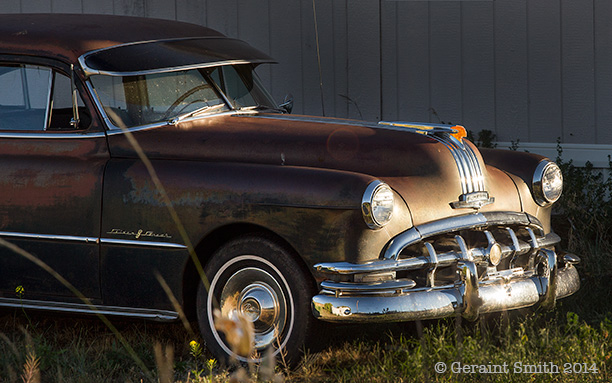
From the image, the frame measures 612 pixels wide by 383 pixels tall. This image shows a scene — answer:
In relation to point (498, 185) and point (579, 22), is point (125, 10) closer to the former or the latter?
point (579, 22)

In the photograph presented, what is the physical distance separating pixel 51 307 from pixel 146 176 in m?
0.85

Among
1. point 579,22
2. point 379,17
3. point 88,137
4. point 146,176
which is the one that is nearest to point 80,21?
point 88,137

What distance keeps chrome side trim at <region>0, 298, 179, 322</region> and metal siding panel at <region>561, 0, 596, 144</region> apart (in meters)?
3.76

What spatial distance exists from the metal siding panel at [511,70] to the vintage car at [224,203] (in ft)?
6.76

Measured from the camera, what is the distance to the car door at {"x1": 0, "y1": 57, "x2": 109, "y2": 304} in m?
4.11

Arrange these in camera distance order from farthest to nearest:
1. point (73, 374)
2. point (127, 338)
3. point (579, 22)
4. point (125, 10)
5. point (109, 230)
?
point (125, 10), point (579, 22), point (127, 338), point (109, 230), point (73, 374)

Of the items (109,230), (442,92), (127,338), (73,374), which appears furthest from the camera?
(442,92)

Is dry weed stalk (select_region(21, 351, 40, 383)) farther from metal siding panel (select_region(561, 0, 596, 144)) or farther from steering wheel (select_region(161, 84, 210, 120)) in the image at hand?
metal siding panel (select_region(561, 0, 596, 144))

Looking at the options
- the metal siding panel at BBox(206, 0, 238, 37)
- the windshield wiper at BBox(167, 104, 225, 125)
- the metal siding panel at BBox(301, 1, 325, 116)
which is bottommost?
the windshield wiper at BBox(167, 104, 225, 125)

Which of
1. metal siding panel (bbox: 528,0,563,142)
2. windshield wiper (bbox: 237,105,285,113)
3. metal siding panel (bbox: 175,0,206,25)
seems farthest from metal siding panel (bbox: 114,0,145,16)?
metal siding panel (bbox: 528,0,563,142)

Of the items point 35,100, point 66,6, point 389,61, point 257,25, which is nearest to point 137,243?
point 35,100

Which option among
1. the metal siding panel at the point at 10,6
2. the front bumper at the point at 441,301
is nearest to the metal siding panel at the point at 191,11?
the metal siding panel at the point at 10,6

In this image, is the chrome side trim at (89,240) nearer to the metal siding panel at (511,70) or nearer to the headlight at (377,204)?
the headlight at (377,204)

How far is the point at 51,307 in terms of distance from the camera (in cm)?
420
